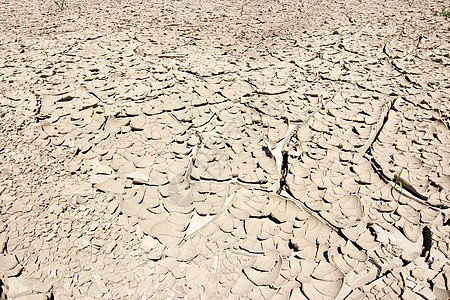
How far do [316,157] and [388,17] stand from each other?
1935mm

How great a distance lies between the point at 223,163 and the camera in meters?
1.32

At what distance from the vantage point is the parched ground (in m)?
0.97

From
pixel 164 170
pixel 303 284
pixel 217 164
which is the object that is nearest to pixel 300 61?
pixel 217 164

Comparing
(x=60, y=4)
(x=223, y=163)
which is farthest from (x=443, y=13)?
(x=60, y=4)

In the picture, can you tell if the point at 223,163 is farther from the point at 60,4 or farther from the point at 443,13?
the point at 443,13

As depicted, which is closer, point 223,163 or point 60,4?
point 223,163

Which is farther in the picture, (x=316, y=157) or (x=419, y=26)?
(x=419, y=26)

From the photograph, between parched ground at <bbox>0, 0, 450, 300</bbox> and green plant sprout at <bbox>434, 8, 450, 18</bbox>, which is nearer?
parched ground at <bbox>0, 0, 450, 300</bbox>

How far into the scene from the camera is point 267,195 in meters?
1.20

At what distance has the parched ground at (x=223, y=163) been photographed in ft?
3.18

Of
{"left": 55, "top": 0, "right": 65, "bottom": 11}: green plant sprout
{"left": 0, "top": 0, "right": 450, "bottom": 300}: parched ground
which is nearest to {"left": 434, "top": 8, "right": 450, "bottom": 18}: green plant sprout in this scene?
{"left": 0, "top": 0, "right": 450, "bottom": 300}: parched ground

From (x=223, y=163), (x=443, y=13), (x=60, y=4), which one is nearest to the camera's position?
(x=223, y=163)

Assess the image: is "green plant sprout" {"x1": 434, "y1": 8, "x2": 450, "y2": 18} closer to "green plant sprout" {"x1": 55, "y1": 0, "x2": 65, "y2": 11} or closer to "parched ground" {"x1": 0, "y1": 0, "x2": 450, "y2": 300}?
"parched ground" {"x1": 0, "y1": 0, "x2": 450, "y2": 300}

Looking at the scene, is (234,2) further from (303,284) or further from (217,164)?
(303,284)
